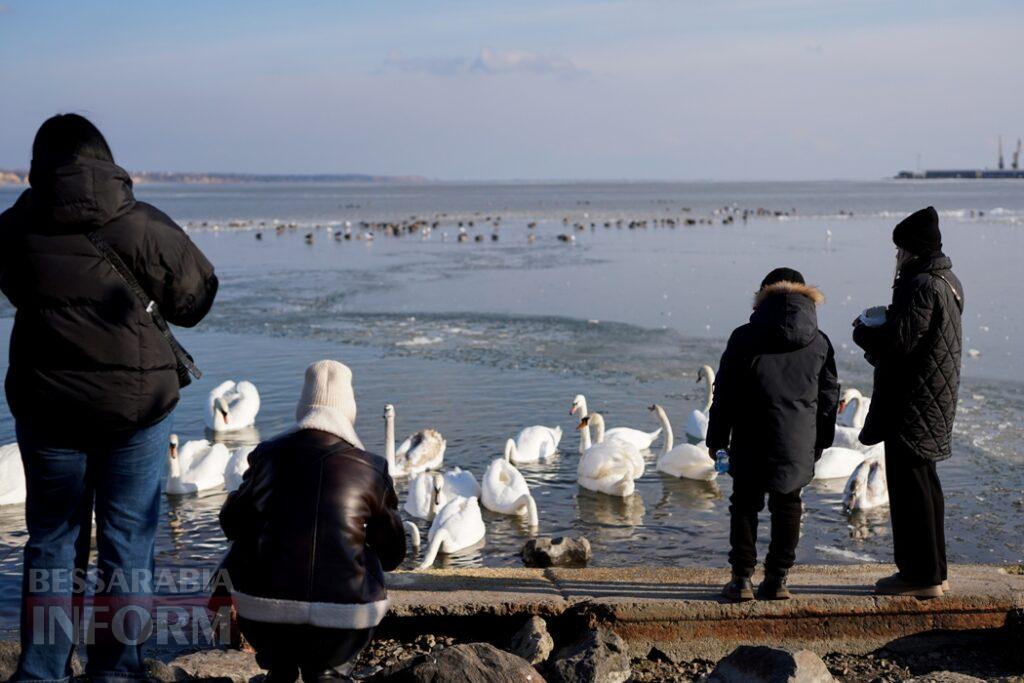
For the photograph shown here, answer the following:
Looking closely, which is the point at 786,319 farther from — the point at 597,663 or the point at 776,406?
the point at 597,663

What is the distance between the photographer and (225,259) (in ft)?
113

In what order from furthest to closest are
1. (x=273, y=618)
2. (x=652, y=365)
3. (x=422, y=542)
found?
(x=652, y=365) < (x=422, y=542) < (x=273, y=618)

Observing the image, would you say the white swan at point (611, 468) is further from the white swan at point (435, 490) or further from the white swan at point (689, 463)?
the white swan at point (435, 490)

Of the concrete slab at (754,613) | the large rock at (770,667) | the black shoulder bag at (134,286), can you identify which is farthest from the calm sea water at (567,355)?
the black shoulder bag at (134,286)

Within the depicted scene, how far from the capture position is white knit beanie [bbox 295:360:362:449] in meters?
3.85

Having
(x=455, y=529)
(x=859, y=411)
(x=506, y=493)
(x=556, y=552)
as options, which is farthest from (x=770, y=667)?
A: (x=859, y=411)

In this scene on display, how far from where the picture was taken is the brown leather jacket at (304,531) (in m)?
3.72

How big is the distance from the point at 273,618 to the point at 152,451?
85 centimetres

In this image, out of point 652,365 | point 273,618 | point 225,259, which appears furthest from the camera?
point 225,259

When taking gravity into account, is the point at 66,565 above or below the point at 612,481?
above

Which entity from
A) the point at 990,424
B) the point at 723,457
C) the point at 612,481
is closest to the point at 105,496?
the point at 723,457

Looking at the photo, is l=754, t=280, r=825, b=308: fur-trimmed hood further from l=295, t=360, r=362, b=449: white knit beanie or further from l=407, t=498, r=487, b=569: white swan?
l=407, t=498, r=487, b=569: white swan

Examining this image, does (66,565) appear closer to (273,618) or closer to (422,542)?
(273,618)

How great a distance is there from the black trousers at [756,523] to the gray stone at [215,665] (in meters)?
2.45
